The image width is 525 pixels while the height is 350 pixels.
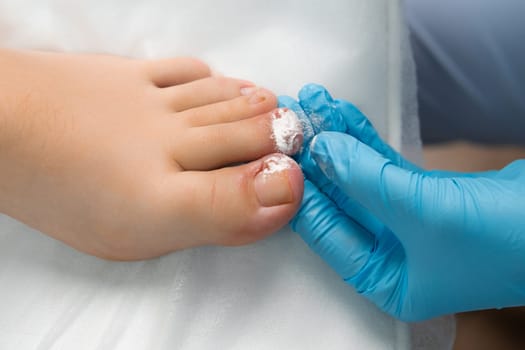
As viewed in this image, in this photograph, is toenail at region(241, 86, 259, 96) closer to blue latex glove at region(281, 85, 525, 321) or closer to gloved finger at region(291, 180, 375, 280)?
blue latex glove at region(281, 85, 525, 321)

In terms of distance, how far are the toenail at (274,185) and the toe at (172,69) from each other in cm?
22

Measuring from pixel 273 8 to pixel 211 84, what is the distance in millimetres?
144

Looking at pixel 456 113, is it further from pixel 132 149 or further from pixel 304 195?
pixel 132 149

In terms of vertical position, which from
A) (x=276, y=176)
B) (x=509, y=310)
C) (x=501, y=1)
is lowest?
(x=509, y=310)

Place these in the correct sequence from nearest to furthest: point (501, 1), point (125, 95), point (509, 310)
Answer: point (125, 95) < point (501, 1) < point (509, 310)

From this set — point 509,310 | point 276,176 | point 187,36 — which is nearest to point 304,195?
point 276,176

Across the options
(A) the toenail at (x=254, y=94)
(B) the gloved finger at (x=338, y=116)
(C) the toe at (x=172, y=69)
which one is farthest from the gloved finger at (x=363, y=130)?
(C) the toe at (x=172, y=69)

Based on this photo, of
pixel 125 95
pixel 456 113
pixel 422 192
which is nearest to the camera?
pixel 422 192

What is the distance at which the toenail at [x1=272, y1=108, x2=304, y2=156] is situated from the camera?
66 centimetres

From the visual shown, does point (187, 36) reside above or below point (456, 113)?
above

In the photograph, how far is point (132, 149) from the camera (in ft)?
2.24

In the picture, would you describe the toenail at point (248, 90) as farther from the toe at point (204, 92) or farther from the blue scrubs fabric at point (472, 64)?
the blue scrubs fabric at point (472, 64)

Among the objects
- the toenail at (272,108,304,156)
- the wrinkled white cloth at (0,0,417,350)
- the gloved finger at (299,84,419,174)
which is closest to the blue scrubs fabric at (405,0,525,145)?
the wrinkled white cloth at (0,0,417,350)

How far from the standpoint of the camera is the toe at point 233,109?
0.71 meters
